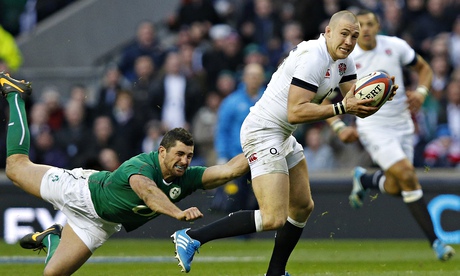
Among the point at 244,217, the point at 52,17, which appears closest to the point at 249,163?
the point at 244,217

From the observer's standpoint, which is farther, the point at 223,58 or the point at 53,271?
the point at 223,58

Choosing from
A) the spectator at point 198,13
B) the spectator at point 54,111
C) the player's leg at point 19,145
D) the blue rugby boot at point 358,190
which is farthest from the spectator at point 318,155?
the player's leg at point 19,145

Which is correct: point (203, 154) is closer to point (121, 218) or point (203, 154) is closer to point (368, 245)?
point (368, 245)

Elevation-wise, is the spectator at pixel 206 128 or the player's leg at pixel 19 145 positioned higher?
the player's leg at pixel 19 145

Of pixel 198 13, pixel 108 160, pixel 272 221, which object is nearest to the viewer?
pixel 272 221

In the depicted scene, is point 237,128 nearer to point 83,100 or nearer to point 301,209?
point 83,100

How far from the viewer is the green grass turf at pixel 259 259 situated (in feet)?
37.5

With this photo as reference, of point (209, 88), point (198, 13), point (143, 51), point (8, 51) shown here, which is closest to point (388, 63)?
point (209, 88)

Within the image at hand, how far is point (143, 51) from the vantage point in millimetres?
19062

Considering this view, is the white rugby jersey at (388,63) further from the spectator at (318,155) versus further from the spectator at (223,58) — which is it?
the spectator at (223,58)

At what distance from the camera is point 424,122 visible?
1680cm

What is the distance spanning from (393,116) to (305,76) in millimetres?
4160

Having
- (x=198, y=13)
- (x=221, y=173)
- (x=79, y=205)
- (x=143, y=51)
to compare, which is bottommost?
(x=143, y=51)

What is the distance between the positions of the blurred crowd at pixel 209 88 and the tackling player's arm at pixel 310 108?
737cm
